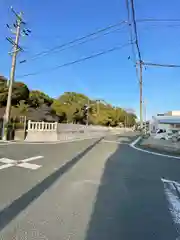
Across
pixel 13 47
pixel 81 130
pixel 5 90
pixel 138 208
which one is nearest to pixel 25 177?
pixel 138 208

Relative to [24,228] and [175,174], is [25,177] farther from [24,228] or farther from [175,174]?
[175,174]

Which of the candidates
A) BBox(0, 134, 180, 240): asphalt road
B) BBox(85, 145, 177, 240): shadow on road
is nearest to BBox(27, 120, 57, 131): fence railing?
BBox(0, 134, 180, 240): asphalt road

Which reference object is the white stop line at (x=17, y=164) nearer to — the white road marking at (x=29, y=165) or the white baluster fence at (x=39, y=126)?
the white road marking at (x=29, y=165)

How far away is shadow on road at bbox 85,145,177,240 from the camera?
398 centimetres

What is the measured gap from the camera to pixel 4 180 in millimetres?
6785

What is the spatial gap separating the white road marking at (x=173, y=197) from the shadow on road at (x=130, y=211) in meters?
0.10

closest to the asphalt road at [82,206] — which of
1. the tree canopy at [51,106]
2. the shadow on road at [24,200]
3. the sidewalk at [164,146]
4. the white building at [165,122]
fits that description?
the shadow on road at [24,200]

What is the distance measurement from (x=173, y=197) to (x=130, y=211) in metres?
1.59

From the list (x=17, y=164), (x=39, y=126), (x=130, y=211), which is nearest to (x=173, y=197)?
(x=130, y=211)

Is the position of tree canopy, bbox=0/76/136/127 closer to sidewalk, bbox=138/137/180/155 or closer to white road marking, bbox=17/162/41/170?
sidewalk, bbox=138/137/180/155

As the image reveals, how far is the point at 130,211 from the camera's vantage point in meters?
5.02

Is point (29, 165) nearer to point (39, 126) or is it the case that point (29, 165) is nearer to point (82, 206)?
point (82, 206)

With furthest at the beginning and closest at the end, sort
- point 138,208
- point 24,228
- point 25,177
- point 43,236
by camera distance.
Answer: point 25,177 < point 138,208 < point 24,228 < point 43,236

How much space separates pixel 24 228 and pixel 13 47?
72.7 ft
